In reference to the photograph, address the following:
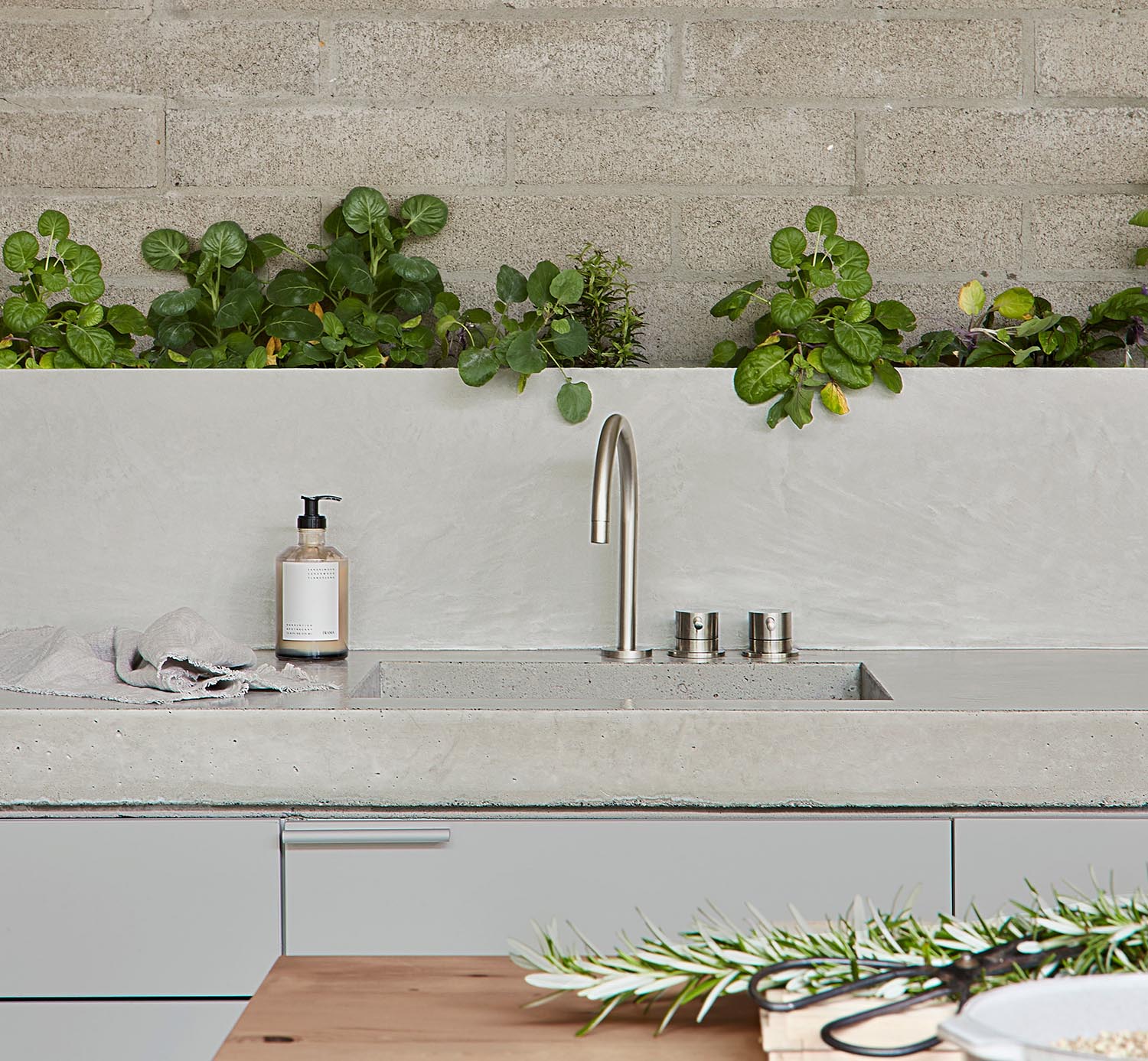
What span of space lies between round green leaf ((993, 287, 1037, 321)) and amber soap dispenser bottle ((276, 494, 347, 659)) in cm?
94

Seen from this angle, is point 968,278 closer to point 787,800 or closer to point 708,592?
point 708,592

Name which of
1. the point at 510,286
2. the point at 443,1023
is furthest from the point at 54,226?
the point at 443,1023

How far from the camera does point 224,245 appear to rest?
1685 millimetres

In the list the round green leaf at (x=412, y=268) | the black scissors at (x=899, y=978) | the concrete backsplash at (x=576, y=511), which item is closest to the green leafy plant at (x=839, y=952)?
the black scissors at (x=899, y=978)

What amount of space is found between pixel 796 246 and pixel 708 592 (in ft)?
1.57

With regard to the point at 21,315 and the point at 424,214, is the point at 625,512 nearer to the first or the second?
the point at 424,214

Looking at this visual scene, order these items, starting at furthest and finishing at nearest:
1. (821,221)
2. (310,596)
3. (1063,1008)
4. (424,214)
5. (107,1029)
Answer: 1. (424,214)
2. (821,221)
3. (310,596)
4. (107,1029)
5. (1063,1008)

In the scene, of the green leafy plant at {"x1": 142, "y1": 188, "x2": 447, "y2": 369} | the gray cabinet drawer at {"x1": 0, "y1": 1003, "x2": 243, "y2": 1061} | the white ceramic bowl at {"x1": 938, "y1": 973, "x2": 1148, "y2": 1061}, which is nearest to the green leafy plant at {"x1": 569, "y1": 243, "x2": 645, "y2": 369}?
the green leafy plant at {"x1": 142, "y1": 188, "x2": 447, "y2": 369}

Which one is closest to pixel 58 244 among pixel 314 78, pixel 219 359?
pixel 219 359

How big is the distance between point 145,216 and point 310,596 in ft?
2.40

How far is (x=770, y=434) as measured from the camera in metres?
1.55

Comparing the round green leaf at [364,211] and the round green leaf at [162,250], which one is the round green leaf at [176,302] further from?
the round green leaf at [364,211]

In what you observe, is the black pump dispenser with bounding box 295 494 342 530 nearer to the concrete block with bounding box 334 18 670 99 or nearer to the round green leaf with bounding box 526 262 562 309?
the round green leaf with bounding box 526 262 562 309

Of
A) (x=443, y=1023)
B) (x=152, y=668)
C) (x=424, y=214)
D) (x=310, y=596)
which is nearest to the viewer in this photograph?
(x=443, y=1023)
